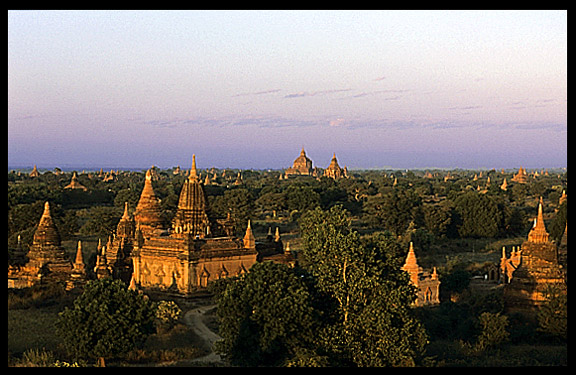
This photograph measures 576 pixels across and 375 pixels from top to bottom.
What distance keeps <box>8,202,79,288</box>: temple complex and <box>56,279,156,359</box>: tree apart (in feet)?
46.9

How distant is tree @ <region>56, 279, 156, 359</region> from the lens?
79.5ft

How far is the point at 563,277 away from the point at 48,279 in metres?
25.4

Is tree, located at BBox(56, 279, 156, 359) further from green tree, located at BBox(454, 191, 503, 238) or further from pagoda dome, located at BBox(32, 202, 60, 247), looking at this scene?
green tree, located at BBox(454, 191, 503, 238)

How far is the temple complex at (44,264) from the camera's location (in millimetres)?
39156

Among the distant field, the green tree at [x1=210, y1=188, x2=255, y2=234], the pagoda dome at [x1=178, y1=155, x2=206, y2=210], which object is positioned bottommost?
the distant field

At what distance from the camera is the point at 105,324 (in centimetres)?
2439

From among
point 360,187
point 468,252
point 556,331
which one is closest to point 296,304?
point 556,331

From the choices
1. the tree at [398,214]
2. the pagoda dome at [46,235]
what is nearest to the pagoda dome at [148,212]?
the pagoda dome at [46,235]

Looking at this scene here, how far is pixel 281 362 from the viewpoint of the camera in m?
22.7

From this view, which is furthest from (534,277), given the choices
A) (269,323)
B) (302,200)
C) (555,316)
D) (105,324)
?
(302,200)

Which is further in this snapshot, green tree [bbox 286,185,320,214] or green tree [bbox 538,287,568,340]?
green tree [bbox 286,185,320,214]

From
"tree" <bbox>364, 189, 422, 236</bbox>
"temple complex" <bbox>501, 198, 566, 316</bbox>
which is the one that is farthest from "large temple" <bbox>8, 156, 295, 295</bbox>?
"tree" <bbox>364, 189, 422, 236</bbox>

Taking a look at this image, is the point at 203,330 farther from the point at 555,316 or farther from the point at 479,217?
the point at 479,217

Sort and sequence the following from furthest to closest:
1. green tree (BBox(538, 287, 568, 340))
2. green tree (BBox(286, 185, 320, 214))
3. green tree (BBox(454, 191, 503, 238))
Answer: green tree (BBox(286, 185, 320, 214)), green tree (BBox(454, 191, 503, 238)), green tree (BBox(538, 287, 568, 340))
